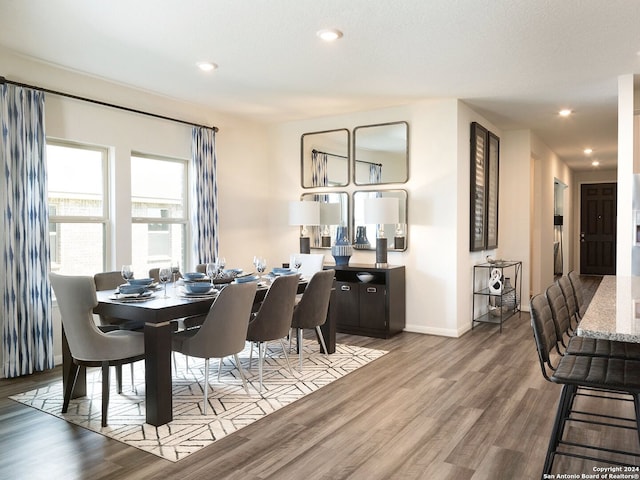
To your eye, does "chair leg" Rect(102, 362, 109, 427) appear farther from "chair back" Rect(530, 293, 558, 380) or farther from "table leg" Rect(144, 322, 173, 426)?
"chair back" Rect(530, 293, 558, 380)

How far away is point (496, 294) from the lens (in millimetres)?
6004

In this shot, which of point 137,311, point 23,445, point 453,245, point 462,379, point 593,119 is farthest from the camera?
point 593,119

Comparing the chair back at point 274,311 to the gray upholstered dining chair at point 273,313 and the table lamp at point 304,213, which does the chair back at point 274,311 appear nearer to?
the gray upholstered dining chair at point 273,313

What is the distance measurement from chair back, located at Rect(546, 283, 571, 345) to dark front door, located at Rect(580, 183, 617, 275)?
1102cm

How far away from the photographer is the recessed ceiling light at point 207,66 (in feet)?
14.0

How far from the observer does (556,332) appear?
2551 millimetres

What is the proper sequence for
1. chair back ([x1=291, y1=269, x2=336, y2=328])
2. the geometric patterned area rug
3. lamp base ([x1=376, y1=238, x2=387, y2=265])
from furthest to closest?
1. lamp base ([x1=376, y1=238, x2=387, y2=265])
2. chair back ([x1=291, y1=269, x2=336, y2=328])
3. the geometric patterned area rug

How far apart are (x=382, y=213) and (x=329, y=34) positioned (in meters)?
2.39

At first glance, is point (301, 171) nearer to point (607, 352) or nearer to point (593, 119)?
point (593, 119)

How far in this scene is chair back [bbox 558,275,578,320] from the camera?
3.07m

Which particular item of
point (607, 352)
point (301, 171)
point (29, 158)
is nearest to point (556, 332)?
point (607, 352)

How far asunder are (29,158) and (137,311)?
6.58 ft

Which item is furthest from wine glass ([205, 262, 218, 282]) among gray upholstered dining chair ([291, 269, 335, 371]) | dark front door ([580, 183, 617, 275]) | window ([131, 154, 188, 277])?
dark front door ([580, 183, 617, 275])

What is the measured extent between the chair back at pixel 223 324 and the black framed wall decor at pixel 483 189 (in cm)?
349
